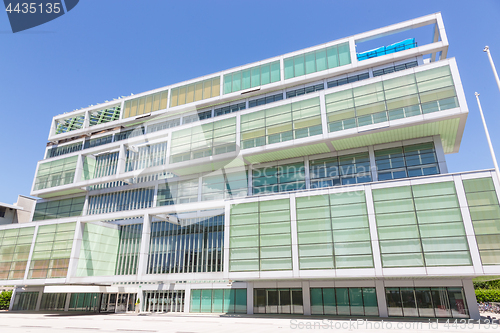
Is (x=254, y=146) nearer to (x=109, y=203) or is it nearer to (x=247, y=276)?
(x=247, y=276)

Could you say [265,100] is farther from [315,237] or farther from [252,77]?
[315,237]

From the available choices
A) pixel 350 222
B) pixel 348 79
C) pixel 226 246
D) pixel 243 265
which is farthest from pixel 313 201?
pixel 348 79

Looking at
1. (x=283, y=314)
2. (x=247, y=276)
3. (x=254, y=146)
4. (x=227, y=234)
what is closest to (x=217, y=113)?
(x=254, y=146)

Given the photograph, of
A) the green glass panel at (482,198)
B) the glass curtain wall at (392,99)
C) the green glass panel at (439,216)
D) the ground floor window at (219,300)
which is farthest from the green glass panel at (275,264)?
the green glass panel at (482,198)

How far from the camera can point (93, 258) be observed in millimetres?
46969

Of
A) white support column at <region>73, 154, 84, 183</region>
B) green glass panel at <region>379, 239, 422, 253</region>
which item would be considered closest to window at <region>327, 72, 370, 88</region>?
green glass panel at <region>379, 239, 422, 253</region>

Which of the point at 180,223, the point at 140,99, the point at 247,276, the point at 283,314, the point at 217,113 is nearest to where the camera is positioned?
the point at 247,276

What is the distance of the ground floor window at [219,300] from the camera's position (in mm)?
40469

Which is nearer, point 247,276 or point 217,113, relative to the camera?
point 247,276

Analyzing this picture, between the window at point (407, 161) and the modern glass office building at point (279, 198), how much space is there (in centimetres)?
13

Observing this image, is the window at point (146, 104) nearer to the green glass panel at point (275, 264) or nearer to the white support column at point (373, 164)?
the green glass panel at point (275, 264)

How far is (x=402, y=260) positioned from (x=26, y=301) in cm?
5664

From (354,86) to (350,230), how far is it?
54.6ft

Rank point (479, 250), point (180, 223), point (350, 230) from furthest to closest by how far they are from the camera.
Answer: point (180, 223) < point (350, 230) < point (479, 250)
